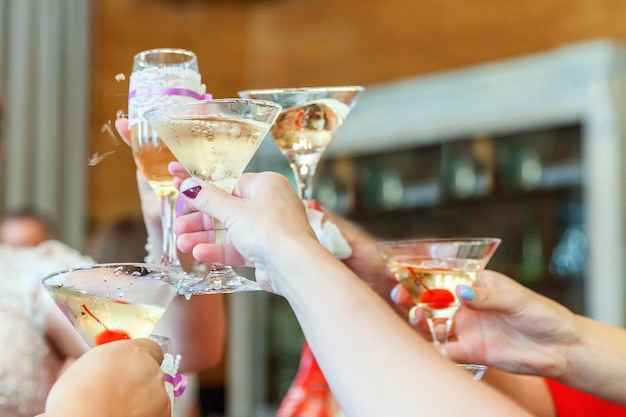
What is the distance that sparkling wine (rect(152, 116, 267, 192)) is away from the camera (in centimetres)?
93

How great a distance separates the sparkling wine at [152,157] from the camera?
1057 mm

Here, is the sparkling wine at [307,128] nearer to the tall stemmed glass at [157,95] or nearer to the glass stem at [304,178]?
the glass stem at [304,178]

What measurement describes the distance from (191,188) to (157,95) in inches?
6.7

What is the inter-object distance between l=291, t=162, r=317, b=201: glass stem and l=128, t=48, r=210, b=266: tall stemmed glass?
6.6 inches

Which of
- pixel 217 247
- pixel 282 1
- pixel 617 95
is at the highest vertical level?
pixel 282 1

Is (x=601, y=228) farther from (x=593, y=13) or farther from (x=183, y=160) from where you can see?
(x=183, y=160)

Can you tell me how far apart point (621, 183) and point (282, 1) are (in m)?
2.55

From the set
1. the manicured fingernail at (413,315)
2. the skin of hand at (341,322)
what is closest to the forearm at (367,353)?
the skin of hand at (341,322)

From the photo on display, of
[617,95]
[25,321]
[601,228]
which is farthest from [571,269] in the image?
[25,321]

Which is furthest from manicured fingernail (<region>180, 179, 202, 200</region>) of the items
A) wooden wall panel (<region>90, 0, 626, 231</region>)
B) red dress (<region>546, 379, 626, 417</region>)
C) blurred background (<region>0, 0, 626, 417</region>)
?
wooden wall panel (<region>90, 0, 626, 231</region>)

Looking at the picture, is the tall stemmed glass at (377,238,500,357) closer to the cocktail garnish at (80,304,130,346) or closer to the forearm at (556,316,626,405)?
the forearm at (556,316,626,405)

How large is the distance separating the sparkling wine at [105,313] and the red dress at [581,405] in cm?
82

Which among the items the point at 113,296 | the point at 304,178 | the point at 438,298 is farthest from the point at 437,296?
the point at 113,296

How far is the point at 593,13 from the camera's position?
3596mm
